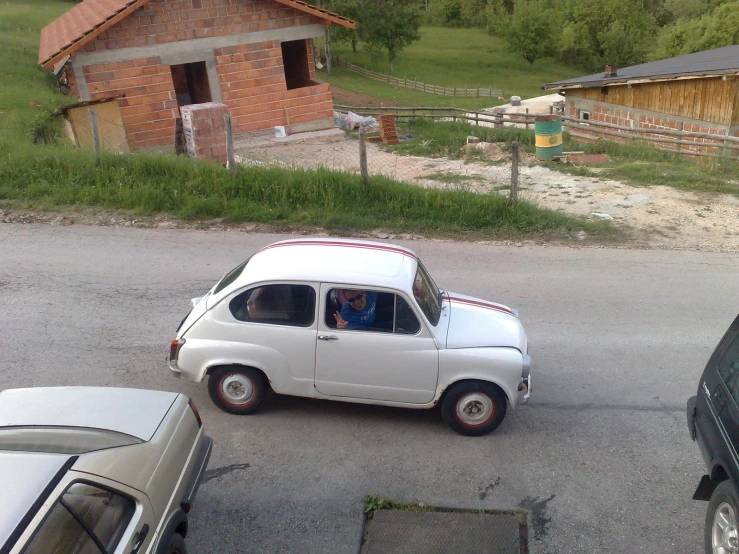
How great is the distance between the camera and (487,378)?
5.63 m

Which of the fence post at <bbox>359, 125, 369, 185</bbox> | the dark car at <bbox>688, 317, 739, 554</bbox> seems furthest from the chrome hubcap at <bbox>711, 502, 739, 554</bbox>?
the fence post at <bbox>359, 125, 369, 185</bbox>

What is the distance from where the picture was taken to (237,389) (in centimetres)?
602

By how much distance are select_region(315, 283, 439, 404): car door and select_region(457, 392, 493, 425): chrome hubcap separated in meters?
0.29

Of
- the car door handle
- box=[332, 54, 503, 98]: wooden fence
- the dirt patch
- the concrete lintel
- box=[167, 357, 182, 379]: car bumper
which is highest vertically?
the concrete lintel

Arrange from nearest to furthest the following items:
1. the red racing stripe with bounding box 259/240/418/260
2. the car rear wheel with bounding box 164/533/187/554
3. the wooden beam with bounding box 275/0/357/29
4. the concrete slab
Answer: the car rear wheel with bounding box 164/533/187/554 → the red racing stripe with bounding box 259/240/418/260 → the wooden beam with bounding box 275/0/357/29 → the concrete slab

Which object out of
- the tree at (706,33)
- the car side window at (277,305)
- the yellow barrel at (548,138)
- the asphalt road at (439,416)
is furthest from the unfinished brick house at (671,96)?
the tree at (706,33)

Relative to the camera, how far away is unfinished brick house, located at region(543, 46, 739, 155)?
2102 cm

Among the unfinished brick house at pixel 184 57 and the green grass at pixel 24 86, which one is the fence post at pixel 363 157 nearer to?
the green grass at pixel 24 86

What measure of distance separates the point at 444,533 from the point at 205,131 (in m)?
12.6

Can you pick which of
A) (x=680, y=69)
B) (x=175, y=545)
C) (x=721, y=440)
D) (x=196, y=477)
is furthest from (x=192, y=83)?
(x=721, y=440)

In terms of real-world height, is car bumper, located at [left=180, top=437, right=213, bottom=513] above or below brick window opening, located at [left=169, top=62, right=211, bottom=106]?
below

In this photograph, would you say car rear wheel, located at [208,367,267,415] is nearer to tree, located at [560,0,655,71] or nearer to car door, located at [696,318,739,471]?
car door, located at [696,318,739,471]

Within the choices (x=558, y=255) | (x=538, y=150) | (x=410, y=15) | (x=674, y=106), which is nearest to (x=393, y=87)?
(x=410, y=15)

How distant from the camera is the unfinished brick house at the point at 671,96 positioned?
2102 cm
